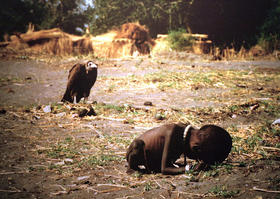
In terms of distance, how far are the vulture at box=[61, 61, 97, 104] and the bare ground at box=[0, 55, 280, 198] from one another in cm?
43

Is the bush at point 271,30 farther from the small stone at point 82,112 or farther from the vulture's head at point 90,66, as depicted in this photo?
the small stone at point 82,112

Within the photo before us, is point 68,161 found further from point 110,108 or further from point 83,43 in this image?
point 83,43

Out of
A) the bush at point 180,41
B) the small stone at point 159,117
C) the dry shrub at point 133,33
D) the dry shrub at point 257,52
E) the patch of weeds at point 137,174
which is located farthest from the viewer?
the bush at point 180,41

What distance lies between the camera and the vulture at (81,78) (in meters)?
6.67

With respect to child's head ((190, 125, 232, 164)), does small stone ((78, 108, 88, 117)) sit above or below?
below

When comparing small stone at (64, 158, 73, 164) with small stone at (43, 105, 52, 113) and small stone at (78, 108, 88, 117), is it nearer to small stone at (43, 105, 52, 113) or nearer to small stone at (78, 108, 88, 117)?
small stone at (78, 108, 88, 117)

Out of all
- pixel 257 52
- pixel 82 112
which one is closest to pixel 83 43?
pixel 257 52

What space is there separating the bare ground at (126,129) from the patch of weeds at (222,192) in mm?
11

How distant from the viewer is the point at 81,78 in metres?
6.74

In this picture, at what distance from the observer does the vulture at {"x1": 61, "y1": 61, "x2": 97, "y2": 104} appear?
21.9 ft

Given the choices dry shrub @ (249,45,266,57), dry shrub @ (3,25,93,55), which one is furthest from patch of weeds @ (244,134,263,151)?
dry shrub @ (249,45,266,57)

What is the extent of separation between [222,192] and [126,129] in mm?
2786

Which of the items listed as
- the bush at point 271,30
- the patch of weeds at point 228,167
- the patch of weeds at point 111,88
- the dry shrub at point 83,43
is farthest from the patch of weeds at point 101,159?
the bush at point 271,30

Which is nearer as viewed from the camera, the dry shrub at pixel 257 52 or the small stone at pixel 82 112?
the small stone at pixel 82 112
